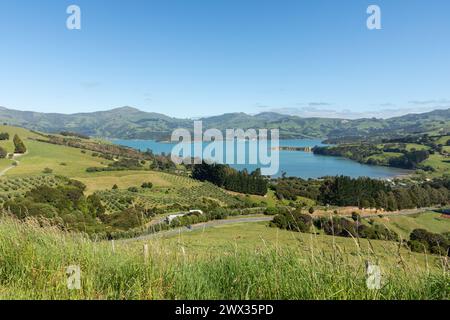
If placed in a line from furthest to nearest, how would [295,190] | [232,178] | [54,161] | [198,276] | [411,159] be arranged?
[411,159]
[232,178]
[295,190]
[54,161]
[198,276]

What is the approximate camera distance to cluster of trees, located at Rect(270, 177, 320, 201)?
104 metres

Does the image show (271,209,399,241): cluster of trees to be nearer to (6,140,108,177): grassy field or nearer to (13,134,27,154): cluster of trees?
(6,140,108,177): grassy field

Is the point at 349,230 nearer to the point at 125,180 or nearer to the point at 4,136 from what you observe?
the point at 125,180

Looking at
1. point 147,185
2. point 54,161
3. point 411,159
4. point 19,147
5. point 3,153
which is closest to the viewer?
point 147,185

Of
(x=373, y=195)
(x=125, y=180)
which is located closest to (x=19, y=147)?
(x=125, y=180)

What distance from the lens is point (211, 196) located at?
90.3m

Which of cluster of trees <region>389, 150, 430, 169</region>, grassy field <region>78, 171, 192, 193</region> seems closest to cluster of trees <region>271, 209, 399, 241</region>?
grassy field <region>78, 171, 192, 193</region>

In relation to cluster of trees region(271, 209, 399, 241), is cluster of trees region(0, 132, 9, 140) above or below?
above

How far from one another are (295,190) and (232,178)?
19115mm

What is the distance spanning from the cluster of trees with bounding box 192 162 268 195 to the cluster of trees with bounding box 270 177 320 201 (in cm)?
474

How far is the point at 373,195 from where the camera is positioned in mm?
97375

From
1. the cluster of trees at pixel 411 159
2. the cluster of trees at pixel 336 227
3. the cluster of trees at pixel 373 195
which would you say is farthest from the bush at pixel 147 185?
the cluster of trees at pixel 411 159

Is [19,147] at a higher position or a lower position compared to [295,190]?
higher
